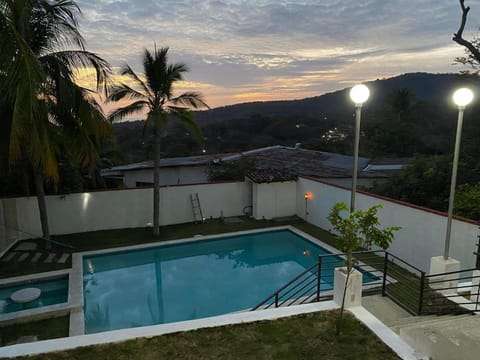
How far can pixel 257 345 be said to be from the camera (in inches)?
185

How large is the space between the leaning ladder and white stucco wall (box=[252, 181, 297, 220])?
8.58 feet

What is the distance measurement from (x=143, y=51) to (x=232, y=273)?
859 centimetres

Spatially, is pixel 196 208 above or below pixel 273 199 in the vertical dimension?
below

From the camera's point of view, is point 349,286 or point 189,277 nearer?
point 349,286

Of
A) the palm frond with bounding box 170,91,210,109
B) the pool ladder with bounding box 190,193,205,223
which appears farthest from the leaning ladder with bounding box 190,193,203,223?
the palm frond with bounding box 170,91,210,109

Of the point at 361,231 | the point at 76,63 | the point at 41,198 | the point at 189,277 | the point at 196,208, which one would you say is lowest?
the point at 189,277

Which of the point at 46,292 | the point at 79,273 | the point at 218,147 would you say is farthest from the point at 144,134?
the point at 218,147

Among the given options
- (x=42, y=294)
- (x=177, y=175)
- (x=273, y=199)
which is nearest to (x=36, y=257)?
(x=42, y=294)

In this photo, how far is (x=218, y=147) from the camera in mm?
40562

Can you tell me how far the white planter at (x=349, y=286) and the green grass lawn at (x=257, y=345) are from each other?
0.48 meters

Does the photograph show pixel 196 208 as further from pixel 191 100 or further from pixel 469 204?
pixel 469 204

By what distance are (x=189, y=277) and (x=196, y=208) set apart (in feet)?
16.7

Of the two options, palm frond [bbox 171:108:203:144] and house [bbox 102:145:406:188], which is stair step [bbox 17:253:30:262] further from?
house [bbox 102:145:406:188]

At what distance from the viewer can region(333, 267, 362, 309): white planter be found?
559 cm
